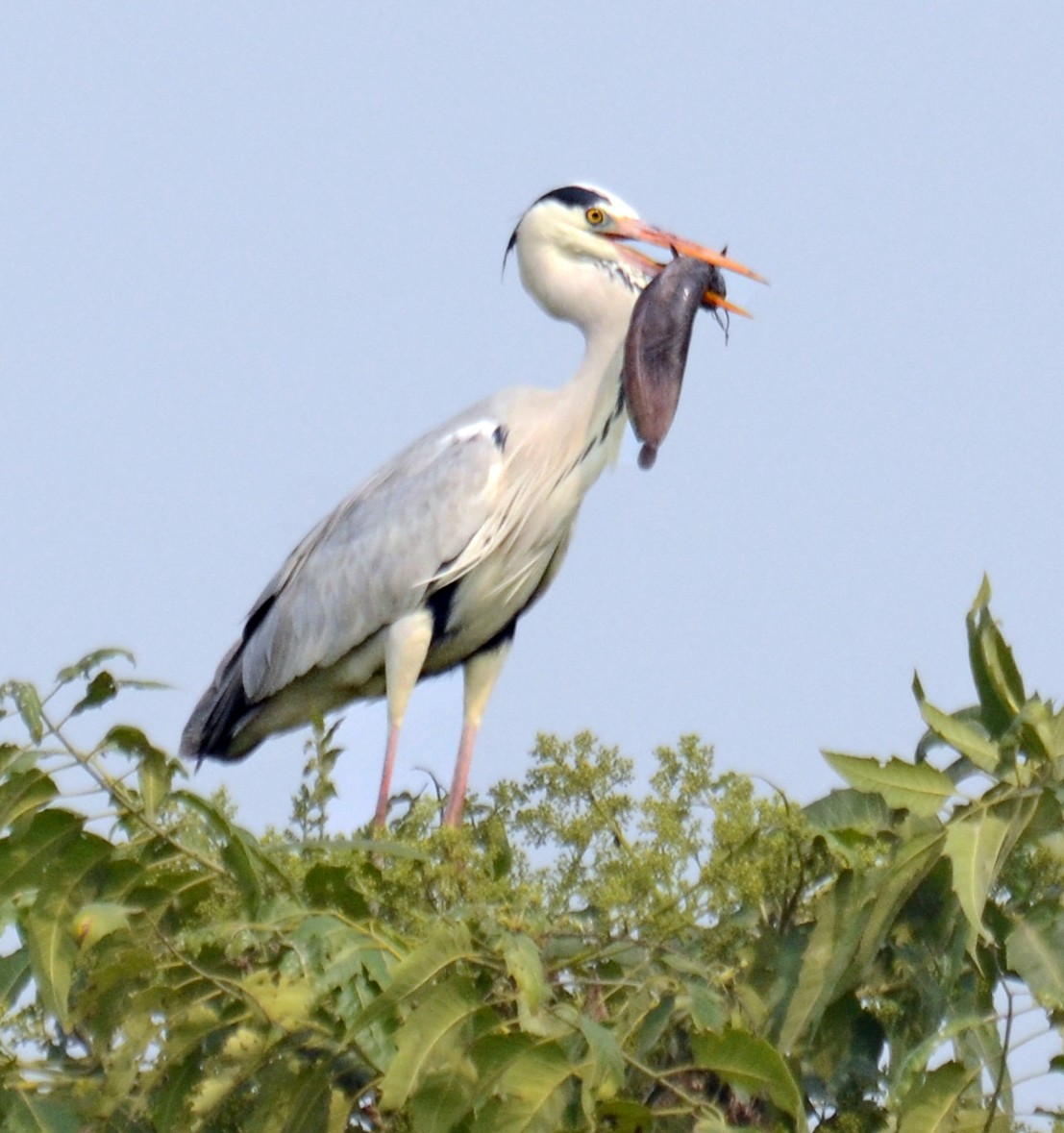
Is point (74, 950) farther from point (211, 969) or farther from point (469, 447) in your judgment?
point (469, 447)

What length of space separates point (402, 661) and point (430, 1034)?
145 inches

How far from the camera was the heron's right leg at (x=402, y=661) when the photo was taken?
6.20 meters

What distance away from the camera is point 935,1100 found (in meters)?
2.96

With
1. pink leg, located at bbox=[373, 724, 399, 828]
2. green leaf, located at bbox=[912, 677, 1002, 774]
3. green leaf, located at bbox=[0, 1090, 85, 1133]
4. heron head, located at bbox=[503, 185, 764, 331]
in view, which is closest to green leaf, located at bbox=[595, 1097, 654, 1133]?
green leaf, located at bbox=[912, 677, 1002, 774]

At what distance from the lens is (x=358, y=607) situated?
6512 millimetres

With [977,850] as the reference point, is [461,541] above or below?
below

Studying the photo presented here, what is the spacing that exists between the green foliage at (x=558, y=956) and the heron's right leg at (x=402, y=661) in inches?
106

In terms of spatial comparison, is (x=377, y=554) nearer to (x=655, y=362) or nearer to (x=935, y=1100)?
(x=655, y=362)

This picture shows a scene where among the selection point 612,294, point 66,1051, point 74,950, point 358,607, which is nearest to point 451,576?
point 358,607

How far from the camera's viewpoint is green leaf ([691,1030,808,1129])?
2686 millimetres

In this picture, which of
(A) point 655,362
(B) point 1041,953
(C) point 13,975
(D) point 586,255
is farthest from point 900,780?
(D) point 586,255

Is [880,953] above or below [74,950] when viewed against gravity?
below

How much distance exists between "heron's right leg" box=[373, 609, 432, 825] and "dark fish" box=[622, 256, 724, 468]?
831mm

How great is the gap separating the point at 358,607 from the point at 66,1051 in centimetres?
306
